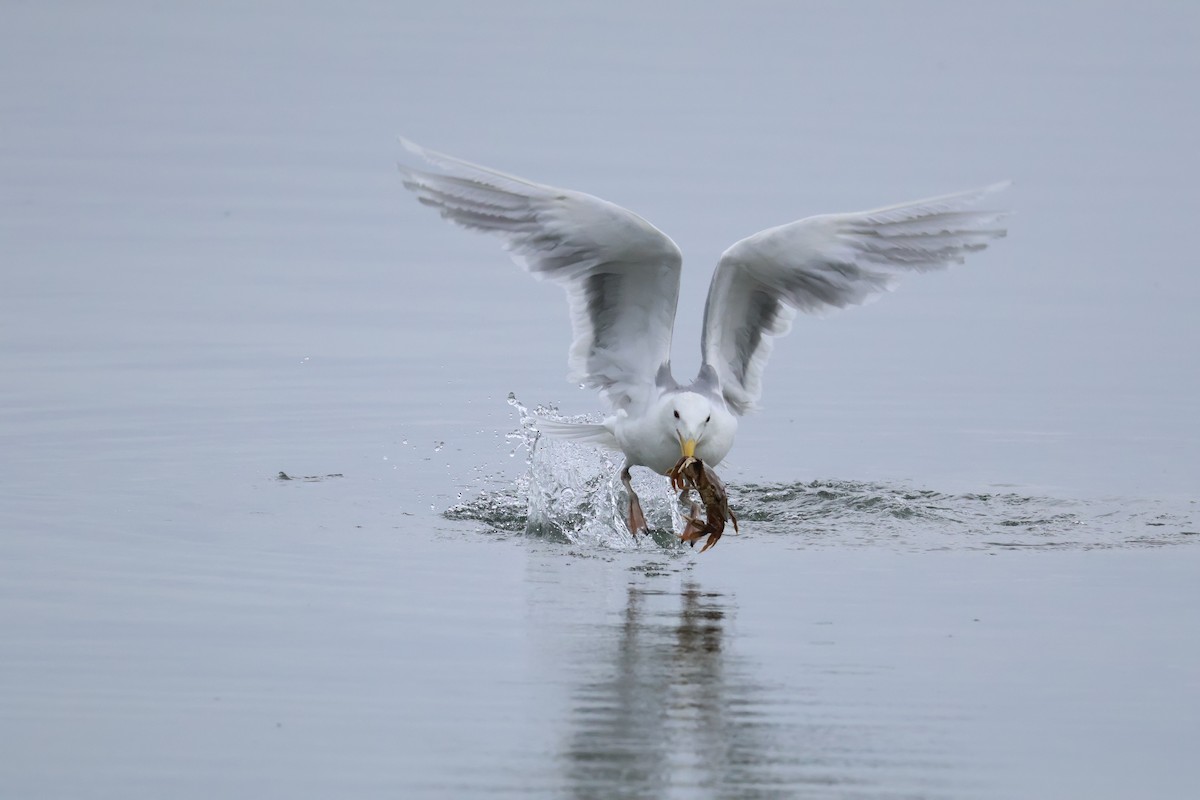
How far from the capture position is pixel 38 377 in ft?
45.1

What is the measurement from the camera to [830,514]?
36.1 feet

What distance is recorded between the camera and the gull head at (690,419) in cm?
989

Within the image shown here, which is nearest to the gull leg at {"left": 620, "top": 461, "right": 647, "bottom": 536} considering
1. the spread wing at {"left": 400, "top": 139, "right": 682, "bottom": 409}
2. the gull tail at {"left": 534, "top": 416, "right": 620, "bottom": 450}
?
the gull tail at {"left": 534, "top": 416, "right": 620, "bottom": 450}

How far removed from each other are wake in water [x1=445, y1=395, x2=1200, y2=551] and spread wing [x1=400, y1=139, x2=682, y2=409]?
58 cm

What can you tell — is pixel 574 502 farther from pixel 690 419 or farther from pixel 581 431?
pixel 690 419

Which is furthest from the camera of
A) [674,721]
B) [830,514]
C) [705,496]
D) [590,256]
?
[830,514]

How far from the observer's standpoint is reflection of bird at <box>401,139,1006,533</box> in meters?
10.4

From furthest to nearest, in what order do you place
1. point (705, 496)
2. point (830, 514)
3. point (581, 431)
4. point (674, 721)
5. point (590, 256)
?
point (581, 431) → point (830, 514) → point (590, 256) → point (705, 496) → point (674, 721)

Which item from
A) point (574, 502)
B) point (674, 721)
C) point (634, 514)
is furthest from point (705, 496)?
point (674, 721)

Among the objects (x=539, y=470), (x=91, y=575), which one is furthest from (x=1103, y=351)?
(x=91, y=575)

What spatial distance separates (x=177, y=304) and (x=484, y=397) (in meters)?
3.44

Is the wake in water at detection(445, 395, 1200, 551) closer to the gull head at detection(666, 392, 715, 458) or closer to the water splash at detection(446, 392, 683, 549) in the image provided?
the water splash at detection(446, 392, 683, 549)

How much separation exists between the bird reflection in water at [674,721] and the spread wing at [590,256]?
2.39 meters

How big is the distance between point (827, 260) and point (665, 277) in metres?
0.81
